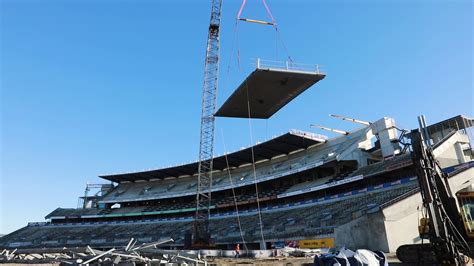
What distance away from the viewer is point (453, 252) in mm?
12812

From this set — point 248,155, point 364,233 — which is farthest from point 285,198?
point 364,233

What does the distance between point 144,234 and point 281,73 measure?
4531 cm

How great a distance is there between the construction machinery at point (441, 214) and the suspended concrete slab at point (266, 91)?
1526 centimetres

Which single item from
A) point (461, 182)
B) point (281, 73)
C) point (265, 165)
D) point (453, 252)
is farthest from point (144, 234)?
point (453, 252)

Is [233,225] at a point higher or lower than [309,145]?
lower

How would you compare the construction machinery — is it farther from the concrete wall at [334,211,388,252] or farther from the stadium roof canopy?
the stadium roof canopy

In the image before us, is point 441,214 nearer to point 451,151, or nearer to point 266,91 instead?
point 266,91

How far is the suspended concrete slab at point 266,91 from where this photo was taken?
93.5 ft

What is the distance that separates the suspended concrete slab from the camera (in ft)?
93.5

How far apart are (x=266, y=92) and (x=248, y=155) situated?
36117 millimetres

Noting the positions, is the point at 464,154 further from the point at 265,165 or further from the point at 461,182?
the point at 265,165

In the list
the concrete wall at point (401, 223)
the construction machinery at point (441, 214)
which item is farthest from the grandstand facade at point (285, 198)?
the construction machinery at point (441, 214)

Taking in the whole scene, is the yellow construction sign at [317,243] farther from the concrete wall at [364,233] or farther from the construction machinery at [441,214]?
the construction machinery at [441,214]

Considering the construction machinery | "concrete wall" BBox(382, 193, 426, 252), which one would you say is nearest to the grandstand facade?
"concrete wall" BBox(382, 193, 426, 252)
